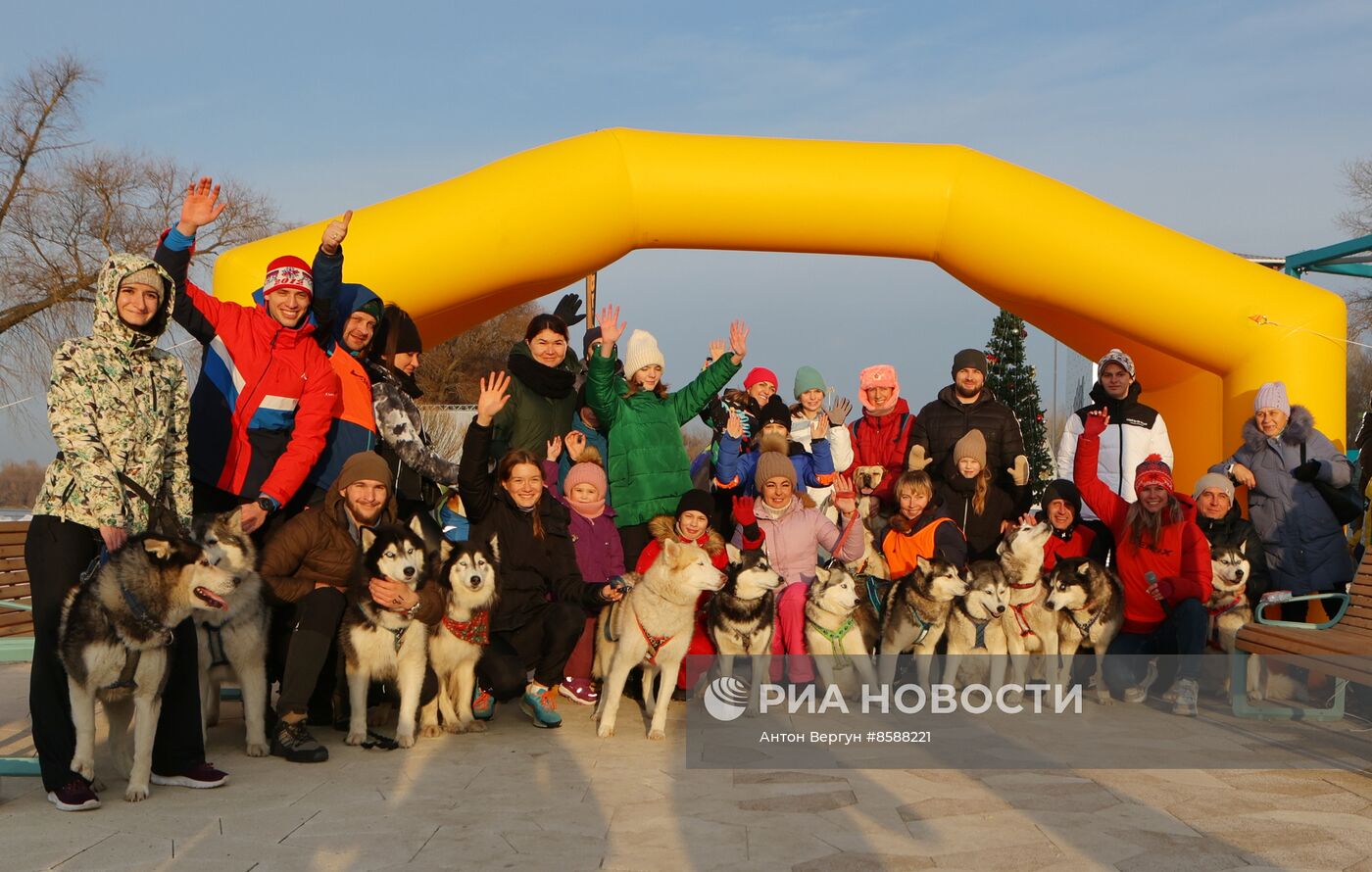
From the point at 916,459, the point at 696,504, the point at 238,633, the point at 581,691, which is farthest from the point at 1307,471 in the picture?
the point at 238,633

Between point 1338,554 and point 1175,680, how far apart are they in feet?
4.97

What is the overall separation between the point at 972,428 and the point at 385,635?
4073mm

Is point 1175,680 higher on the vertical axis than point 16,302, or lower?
lower

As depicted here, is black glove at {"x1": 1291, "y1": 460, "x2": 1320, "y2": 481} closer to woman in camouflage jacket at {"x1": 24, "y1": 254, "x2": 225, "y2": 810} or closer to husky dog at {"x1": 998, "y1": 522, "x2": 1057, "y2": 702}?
husky dog at {"x1": 998, "y1": 522, "x2": 1057, "y2": 702}

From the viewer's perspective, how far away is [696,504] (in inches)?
253

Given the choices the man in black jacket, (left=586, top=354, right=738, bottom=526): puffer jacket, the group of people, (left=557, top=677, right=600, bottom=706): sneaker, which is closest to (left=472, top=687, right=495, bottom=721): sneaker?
the group of people

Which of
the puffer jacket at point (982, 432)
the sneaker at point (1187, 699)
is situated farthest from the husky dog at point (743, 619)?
the sneaker at point (1187, 699)

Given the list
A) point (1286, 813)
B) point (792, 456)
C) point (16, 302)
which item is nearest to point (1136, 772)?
point (1286, 813)

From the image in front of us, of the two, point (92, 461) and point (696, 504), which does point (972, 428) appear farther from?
point (92, 461)

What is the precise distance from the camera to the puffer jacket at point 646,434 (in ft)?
22.3

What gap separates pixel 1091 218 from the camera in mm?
8188

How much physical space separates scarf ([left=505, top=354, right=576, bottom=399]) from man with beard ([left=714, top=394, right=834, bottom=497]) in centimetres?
104

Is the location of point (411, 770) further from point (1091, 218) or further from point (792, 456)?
point (1091, 218)

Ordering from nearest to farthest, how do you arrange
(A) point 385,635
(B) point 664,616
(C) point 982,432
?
1. (A) point 385,635
2. (B) point 664,616
3. (C) point 982,432
